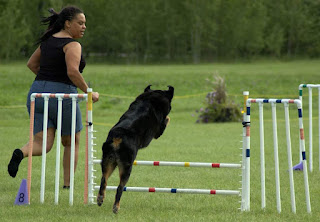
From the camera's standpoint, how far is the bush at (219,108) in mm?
19109

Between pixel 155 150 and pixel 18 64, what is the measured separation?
124ft

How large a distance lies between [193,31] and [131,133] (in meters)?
59.3

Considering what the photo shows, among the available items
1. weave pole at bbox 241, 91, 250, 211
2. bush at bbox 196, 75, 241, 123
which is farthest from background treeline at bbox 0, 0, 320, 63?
weave pole at bbox 241, 91, 250, 211

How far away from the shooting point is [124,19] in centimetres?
6125

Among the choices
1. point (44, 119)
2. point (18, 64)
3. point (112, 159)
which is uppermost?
point (18, 64)

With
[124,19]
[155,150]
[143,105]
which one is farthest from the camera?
[124,19]

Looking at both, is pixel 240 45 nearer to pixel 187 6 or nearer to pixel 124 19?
pixel 187 6

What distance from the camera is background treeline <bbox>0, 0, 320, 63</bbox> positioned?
60.6 meters

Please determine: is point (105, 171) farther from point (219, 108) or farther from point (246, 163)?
point (219, 108)

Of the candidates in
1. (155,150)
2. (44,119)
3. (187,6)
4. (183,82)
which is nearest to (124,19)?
(187,6)

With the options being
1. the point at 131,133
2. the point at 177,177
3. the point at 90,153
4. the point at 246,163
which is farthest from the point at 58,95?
the point at 177,177

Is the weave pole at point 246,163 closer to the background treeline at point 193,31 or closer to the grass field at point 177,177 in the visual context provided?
the grass field at point 177,177

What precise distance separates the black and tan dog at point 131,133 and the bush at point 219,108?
40.3 ft

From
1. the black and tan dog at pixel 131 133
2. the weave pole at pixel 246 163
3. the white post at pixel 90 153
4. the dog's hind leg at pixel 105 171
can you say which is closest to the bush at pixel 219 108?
the black and tan dog at pixel 131 133
